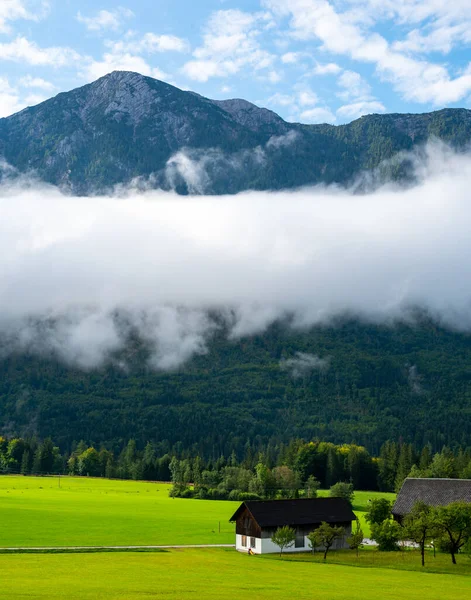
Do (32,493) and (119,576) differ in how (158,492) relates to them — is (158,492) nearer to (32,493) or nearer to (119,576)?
(32,493)

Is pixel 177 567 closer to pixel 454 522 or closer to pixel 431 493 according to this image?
pixel 454 522

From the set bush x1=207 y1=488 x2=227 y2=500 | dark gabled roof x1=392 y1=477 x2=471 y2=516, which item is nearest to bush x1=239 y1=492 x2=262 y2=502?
bush x1=207 y1=488 x2=227 y2=500

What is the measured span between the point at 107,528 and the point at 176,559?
32.3m

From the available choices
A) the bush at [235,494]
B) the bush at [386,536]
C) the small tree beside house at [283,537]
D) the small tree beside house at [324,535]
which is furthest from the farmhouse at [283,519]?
the bush at [235,494]

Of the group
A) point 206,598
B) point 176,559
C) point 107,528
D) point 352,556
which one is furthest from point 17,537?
point 206,598

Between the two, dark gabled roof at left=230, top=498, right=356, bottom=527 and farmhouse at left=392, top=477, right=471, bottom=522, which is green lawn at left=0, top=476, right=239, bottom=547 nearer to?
dark gabled roof at left=230, top=498, right=356, bottom=527

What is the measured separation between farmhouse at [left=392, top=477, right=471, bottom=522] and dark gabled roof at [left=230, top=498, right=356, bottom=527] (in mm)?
8268

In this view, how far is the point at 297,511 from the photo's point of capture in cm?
9881

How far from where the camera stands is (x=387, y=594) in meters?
56.8

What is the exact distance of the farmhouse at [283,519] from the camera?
9362 cm

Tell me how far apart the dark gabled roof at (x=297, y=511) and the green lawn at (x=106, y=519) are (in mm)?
7047

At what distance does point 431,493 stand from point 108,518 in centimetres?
5184

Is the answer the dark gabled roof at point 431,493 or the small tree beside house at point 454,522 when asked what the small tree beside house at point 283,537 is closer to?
the small tree beside house at point 454,522

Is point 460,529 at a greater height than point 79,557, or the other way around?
point 460,529
